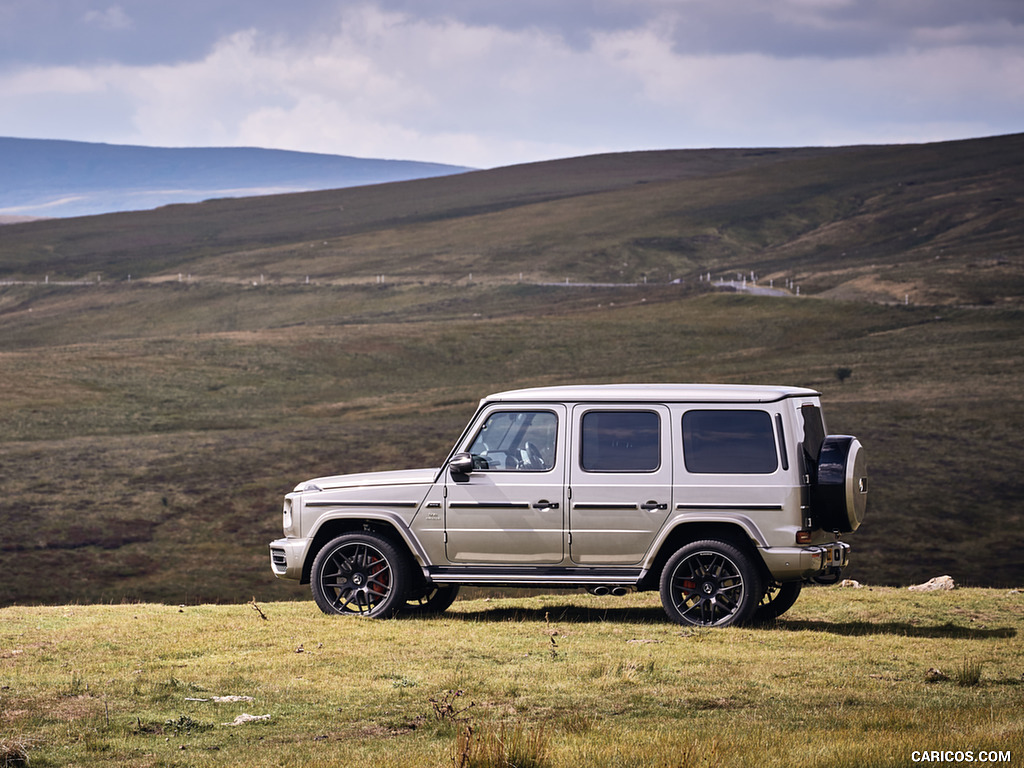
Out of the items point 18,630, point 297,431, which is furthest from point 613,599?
point 297,431

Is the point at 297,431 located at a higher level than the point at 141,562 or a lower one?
higher

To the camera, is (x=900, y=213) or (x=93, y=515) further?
(x=900, y=213)

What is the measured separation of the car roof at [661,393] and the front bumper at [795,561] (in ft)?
4.77

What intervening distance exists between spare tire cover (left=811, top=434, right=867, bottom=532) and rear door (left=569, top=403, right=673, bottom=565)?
56.9 inches

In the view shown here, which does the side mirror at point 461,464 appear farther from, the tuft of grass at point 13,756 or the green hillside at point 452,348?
the green hillside at point 452,348

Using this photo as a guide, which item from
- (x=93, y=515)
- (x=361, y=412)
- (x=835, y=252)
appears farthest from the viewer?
(x=835, y=252)

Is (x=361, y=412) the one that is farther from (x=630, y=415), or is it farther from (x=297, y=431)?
(x=630, y=415)

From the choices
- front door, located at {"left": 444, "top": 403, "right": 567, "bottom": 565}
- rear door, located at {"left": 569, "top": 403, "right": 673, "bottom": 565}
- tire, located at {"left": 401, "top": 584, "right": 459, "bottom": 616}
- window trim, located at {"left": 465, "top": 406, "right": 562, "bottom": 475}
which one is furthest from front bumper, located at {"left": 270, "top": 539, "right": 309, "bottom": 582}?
rear door, located at {"left": 569, "top": 403, "right": 673, "bottom": 565}

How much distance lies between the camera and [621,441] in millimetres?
12148

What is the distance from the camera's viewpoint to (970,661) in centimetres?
1016

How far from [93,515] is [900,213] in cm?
14209

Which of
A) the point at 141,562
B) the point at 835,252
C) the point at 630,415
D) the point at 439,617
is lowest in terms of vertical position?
the point at 141,562

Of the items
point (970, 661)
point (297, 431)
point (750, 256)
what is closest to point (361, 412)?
point (297, 431)

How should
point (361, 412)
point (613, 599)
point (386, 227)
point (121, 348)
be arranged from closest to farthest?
1. point (613, 599)
2. point (361, 412)
3. point (121, 348)
4. point (386, 227)
